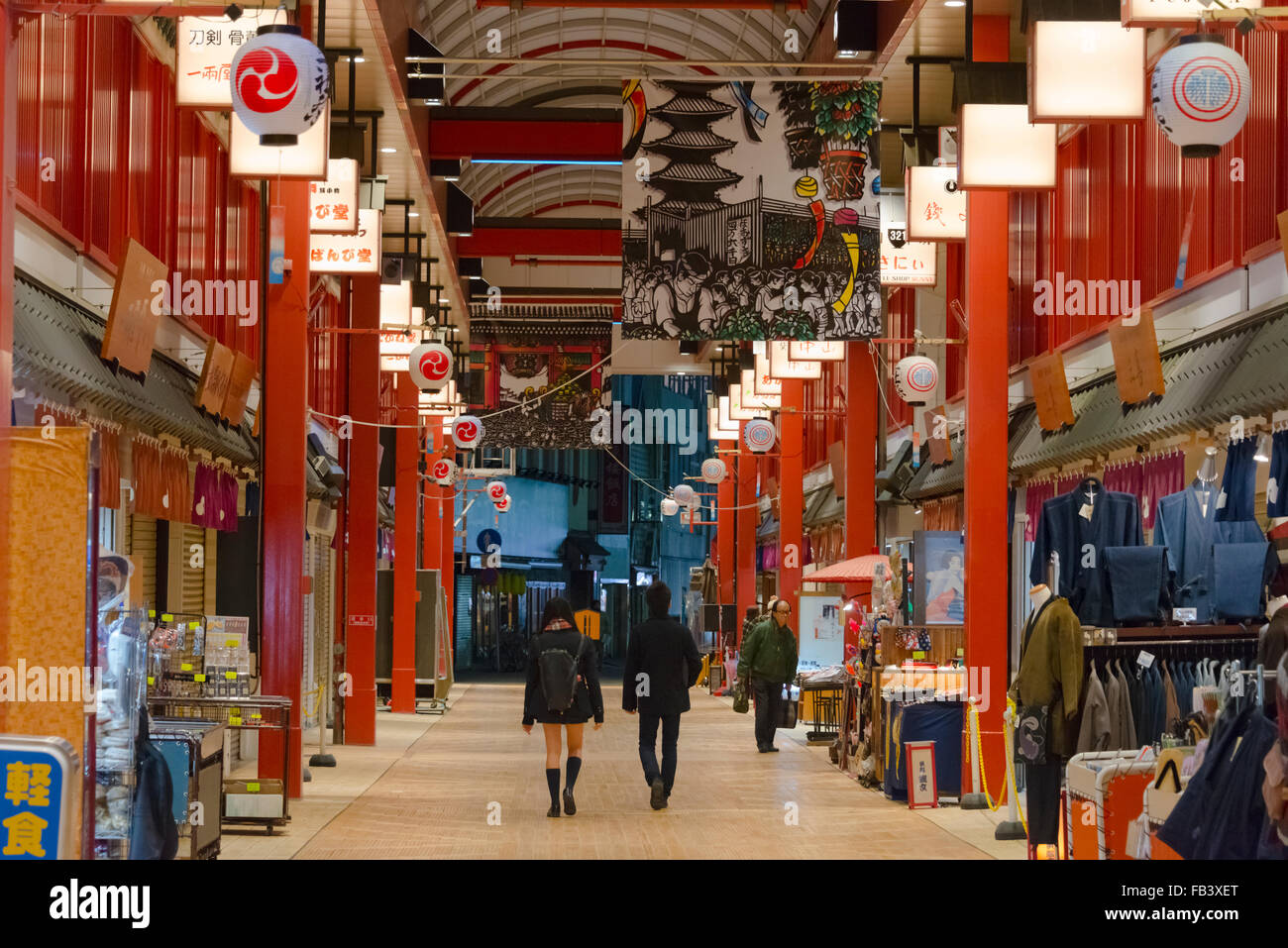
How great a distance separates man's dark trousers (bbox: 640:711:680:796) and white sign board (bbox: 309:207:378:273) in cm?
554

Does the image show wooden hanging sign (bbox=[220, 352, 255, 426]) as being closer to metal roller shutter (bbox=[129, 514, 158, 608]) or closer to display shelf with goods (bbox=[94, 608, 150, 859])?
metal roller shutter (bbox=[129, 514, 158, 608])

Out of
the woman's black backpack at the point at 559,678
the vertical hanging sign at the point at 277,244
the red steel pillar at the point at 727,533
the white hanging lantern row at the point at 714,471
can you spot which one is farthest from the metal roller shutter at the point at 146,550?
the red steel pillar at the point at 727,533

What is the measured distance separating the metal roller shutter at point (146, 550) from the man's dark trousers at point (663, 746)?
417 centimetres

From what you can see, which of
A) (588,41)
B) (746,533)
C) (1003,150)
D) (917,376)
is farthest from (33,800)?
(746,533)

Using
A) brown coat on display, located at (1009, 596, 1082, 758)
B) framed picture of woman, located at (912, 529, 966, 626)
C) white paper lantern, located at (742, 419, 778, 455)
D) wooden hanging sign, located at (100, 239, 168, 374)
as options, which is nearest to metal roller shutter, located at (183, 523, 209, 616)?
wooden hanging sign, located at (100, 239, 168, 374)

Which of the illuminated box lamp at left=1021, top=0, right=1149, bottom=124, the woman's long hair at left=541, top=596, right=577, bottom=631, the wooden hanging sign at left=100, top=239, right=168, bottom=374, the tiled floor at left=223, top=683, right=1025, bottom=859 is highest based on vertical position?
the illuminated box lamp at left=1021, top=0, right=1149, bottom=124

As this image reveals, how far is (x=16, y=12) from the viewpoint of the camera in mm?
6430

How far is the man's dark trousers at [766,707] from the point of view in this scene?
56.5ft

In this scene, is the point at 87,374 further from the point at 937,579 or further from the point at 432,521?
the point at 432,521

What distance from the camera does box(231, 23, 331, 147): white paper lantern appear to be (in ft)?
24.6

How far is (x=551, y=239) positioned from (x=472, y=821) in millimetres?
14468

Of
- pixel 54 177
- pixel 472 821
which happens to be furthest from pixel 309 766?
pixel 54 177

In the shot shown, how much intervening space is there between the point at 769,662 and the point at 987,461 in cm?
519
